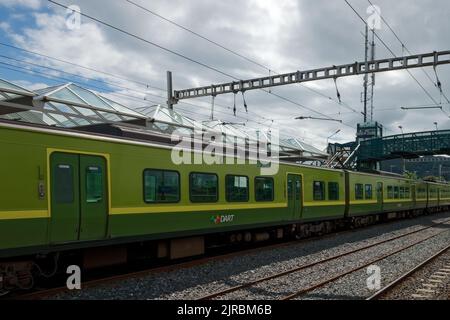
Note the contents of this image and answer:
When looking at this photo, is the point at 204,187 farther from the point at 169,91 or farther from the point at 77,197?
the point at 169,91

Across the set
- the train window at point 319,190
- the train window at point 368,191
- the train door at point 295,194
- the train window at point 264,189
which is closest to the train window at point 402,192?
Answer: the train window at point 368,191

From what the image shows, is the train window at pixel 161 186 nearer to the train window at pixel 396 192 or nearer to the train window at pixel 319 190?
the train window at pixel 319 190

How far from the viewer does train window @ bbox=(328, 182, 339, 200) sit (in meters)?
19.6

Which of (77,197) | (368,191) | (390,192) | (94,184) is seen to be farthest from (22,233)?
(390,192)

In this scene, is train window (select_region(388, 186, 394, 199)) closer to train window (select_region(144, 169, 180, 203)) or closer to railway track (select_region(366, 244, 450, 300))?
railway track (select_region(366, 244, 450, 300))

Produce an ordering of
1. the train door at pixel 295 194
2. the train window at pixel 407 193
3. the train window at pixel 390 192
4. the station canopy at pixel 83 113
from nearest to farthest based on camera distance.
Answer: the station canopy at pixel 83 113, the train door at pixel 295 194, the train window at pixel 390 192, the train window at pixel 407 193

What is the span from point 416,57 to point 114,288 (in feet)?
49.3

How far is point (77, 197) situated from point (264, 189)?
7.44m

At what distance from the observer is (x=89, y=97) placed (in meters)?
18.0

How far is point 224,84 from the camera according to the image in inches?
873

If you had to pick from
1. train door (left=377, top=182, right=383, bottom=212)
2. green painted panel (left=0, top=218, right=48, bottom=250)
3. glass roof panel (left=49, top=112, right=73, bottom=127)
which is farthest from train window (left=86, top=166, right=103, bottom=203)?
train door (left=377, top=182, right=383, bottom=212)

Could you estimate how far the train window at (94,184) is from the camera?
30.3 feet

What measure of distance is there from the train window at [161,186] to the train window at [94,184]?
1318 millimetres

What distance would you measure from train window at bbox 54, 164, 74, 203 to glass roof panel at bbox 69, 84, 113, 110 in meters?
8.83
